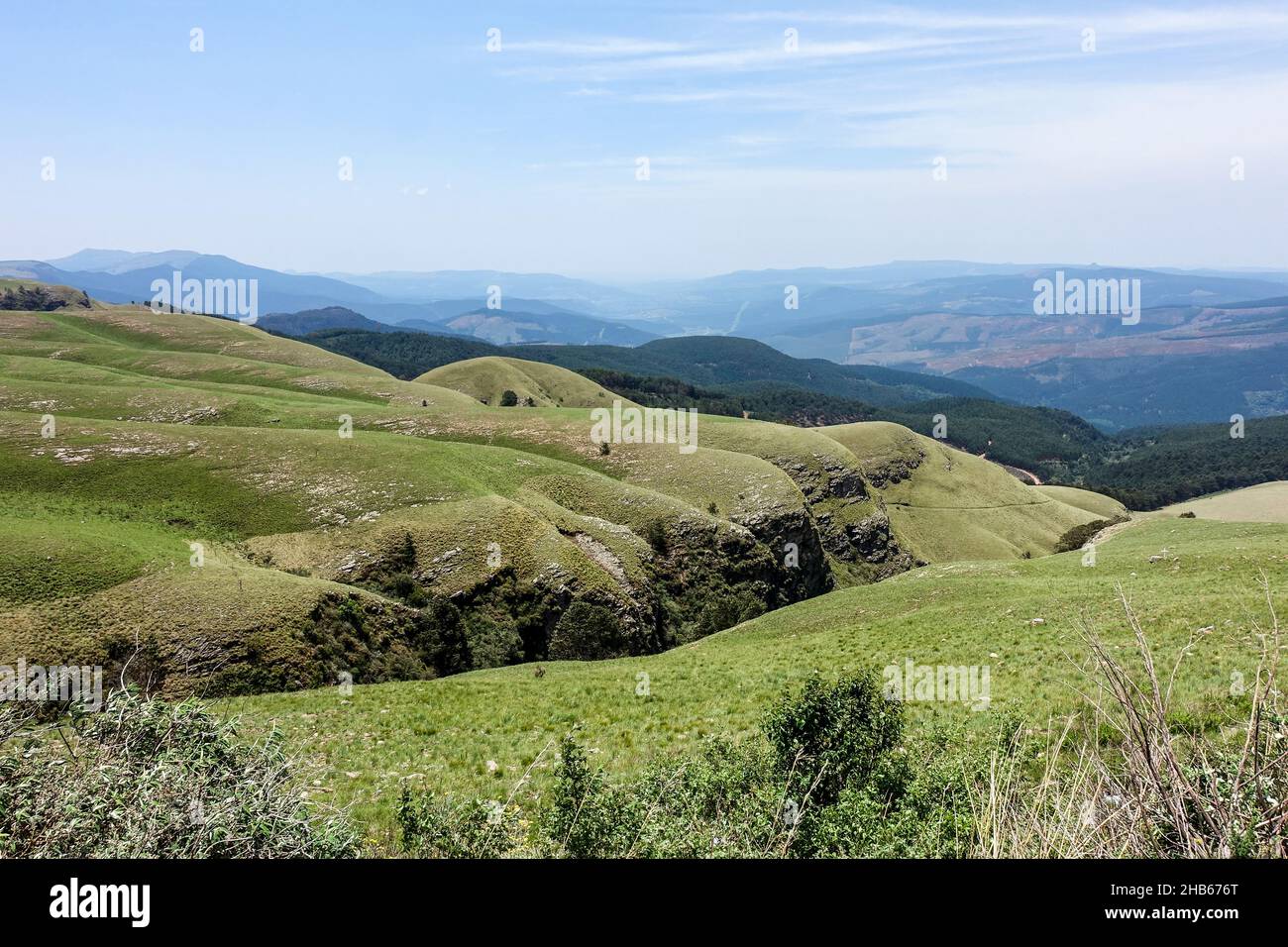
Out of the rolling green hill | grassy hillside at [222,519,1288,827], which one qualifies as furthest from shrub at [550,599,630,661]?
grassy hillside at [222,519,1288,827]

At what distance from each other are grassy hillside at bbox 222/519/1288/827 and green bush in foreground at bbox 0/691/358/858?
15.2 ft

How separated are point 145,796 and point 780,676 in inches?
954

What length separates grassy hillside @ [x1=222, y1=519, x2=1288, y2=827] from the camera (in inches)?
757

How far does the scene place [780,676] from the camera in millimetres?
28438

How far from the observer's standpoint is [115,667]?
35.2 m

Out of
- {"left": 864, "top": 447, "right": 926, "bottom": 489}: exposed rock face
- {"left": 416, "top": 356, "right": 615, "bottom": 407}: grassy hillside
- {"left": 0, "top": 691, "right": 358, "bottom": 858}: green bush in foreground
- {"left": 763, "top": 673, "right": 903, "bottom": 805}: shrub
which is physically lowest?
{"left": 864, "top": 447, "right": 926, "bottom": 489}: exposed rock face

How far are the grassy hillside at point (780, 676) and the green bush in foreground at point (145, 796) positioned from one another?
4.62m

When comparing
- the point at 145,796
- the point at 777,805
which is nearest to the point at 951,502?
the point at 777,805

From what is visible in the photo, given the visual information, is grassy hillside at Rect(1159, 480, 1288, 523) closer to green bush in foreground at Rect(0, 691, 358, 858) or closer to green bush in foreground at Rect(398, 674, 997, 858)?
green bush in foreground at Rect(398, 674, 997, 858)

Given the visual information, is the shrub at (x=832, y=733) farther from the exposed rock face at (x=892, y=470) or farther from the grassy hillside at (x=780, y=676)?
the exposed rock face at (x=892, y=470)

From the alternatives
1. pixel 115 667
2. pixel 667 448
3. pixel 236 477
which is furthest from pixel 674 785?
pixel 667 448

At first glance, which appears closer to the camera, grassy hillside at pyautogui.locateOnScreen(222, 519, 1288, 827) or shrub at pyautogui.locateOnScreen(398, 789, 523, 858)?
shrub at pyautogui.locateOnScreen(398, 789, 523, 858)
